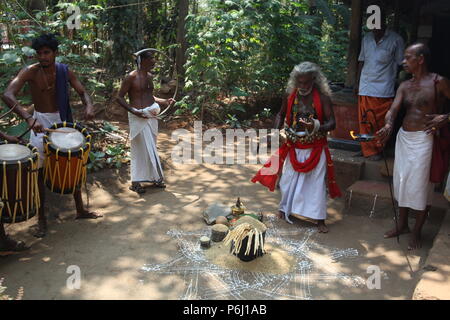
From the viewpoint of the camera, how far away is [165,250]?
4176 mm

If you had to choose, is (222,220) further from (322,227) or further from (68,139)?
(68,139)

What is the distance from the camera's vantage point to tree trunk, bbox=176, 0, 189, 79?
9648mm

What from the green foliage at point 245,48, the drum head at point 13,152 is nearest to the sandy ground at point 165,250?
the drum head at point 13,152

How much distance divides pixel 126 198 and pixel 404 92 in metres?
3.47

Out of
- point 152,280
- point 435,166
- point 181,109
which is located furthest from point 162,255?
point 181,109

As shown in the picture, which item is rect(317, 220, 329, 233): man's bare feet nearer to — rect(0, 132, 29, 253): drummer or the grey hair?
the grey hair

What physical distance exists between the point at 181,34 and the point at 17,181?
681 centimetres

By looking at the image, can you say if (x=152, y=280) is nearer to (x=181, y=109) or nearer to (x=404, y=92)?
(x=404, y=92)

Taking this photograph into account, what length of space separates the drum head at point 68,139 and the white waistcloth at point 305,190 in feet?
7.35

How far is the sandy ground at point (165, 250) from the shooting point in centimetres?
349

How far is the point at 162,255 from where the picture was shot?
4.07 meters

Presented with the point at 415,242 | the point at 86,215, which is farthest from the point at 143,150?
the point at 415,242

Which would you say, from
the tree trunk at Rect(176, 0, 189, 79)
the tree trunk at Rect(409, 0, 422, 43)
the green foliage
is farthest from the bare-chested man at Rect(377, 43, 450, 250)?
the tree trunk at Rect(176, 0, 189, 79)

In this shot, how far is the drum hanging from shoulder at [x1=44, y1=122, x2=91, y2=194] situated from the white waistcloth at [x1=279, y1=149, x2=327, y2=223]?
7.22 feet
